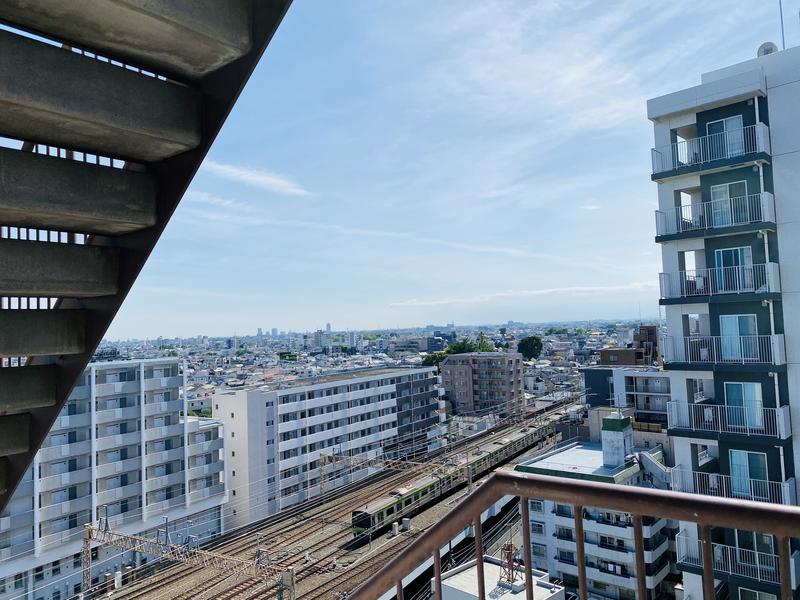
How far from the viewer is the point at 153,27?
1.27m

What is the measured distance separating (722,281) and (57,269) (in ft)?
23.3

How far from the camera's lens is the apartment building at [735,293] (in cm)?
623

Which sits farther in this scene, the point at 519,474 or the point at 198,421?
the point at 198,421

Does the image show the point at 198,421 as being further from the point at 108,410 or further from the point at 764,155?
the point at 764,155

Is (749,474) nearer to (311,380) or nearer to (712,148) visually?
(712,148)

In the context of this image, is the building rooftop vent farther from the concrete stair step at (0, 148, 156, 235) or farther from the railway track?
the railway track

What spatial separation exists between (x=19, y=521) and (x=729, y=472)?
15.9m

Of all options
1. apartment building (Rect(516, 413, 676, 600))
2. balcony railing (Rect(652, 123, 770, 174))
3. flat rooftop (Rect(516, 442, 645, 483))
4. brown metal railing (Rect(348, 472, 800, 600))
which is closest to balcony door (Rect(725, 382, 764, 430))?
balcony railing (Rect(652, 123, 770, 174))

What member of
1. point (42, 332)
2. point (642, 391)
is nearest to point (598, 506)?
point (42, 332)

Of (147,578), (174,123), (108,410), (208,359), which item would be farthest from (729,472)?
(208,359)

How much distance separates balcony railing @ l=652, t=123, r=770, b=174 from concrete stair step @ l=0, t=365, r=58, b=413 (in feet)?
23.3

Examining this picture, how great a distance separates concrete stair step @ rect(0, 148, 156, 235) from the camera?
135 cm

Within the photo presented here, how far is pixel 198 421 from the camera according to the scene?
1786cm

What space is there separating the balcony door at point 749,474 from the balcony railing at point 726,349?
1.12 meters
